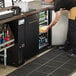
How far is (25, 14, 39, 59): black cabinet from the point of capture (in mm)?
4523

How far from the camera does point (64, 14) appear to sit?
529 cm

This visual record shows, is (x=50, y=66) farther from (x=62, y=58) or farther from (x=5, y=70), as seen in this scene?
(x=5, y=70)

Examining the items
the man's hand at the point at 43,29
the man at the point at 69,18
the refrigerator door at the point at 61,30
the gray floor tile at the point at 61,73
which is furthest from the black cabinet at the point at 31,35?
the gray floor tile at the point at 61,73

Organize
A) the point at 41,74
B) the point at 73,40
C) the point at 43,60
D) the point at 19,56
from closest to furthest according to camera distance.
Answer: the point at 41,74, the point at 19,56, the point at 43,60, the point at 73,40

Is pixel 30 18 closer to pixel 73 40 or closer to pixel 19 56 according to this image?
pixel 19 56

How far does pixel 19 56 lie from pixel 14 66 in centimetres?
21

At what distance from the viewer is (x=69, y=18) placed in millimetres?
4855

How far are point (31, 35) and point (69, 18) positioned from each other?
32.4 inches

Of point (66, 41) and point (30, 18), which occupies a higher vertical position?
point (30, 18)

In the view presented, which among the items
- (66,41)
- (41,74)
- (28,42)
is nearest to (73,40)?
(66,41)

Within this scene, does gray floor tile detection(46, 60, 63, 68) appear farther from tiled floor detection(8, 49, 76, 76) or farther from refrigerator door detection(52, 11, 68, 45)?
refrigerator door detection(52, 11, 68, 45)

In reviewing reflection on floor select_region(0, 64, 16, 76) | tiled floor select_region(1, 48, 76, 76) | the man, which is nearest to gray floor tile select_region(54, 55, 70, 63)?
tiled floor select_region(1, 48, 76, 76)

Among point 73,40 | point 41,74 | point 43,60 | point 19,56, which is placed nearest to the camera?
point 41,74

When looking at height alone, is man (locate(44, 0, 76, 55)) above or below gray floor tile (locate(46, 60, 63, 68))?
above
